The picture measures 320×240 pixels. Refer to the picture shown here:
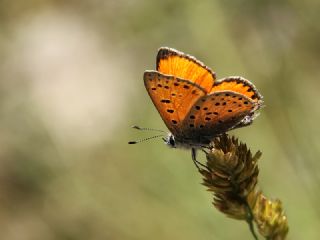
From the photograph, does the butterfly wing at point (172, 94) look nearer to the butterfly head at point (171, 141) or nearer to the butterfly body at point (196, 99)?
the butterfly body at point (196, 99)

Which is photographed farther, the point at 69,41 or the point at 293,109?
the point at 69,41

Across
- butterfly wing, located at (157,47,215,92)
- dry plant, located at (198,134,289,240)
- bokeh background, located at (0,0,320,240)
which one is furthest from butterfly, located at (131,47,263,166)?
bokeh background, located at (0,0,320,240)

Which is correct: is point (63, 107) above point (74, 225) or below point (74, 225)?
above

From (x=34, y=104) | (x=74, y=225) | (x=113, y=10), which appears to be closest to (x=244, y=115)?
(x=74, y=225)

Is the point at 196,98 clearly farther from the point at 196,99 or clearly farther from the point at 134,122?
the point at 134,122

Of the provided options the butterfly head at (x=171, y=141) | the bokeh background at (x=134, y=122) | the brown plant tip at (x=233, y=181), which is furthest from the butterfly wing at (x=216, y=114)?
the bokeh background at (x=134, y=122)

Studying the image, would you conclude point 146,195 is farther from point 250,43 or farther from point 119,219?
point 250,43

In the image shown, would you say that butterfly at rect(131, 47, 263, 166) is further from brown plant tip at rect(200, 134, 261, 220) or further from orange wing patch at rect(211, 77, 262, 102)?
brown plant tip at rect(200, 134, 261, 220)
